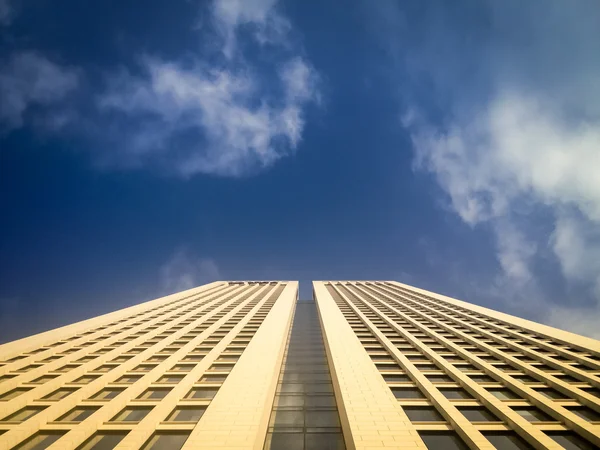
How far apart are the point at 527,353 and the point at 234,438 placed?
2664cm

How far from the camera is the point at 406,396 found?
18922 mm

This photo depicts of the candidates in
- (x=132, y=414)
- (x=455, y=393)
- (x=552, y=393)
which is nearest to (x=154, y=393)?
(x=132, y=414)

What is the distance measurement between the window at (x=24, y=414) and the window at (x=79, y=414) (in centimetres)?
189

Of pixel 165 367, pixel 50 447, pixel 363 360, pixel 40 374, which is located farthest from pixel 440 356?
pixel 40 374

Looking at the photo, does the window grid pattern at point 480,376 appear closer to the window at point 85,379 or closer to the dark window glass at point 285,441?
the dark window glass at point 285,441

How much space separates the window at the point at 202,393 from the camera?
62.1 ft

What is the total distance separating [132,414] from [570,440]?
2386 centimetres

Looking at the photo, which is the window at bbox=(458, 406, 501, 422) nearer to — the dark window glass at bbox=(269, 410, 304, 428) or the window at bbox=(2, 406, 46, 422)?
the dark window glass at bbox=(269, 410, 304, 428)

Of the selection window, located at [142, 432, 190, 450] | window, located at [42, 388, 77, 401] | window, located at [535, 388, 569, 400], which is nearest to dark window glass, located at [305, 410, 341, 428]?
window, located at [142, 432, 190, 450]

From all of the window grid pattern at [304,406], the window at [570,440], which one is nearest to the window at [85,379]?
the window grid pattern at [304,406]

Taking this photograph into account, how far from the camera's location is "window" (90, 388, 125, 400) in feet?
61.2

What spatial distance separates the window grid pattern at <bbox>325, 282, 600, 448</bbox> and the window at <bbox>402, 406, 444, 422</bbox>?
56mm

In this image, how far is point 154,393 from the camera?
63.8 ft

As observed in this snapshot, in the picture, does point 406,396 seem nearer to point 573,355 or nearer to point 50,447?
point 573,355
